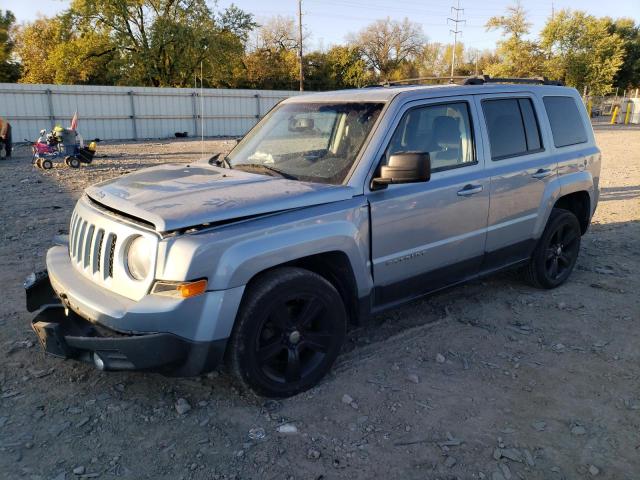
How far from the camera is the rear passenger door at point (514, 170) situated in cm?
441

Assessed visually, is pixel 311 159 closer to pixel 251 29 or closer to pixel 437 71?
pixel 251 29

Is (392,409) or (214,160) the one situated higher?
(214,160)

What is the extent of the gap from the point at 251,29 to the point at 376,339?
138 feet

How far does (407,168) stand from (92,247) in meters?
2.03

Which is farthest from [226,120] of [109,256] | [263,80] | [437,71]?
[437,71]

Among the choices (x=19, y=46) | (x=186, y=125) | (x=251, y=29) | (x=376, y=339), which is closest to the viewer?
(x=376, y=339)

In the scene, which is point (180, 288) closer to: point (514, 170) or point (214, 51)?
point (514, 170)

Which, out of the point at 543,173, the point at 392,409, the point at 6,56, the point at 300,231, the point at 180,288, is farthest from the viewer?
the point at 6,56

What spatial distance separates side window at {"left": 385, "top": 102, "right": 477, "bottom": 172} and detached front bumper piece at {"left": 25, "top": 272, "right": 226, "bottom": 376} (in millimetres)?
1828

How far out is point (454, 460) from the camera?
2857mm

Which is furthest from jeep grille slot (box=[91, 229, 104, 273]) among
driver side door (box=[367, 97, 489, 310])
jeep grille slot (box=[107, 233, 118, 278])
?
driver side door (box=[367, 97, 489, 310])

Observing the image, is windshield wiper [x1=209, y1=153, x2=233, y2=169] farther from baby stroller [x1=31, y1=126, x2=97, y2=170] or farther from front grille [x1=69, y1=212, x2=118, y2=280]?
baby stroller [x1=31, y1=126, x2=97, y2=170]

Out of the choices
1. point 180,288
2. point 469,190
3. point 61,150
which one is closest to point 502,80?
point 469,190

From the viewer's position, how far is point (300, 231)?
3207mm
